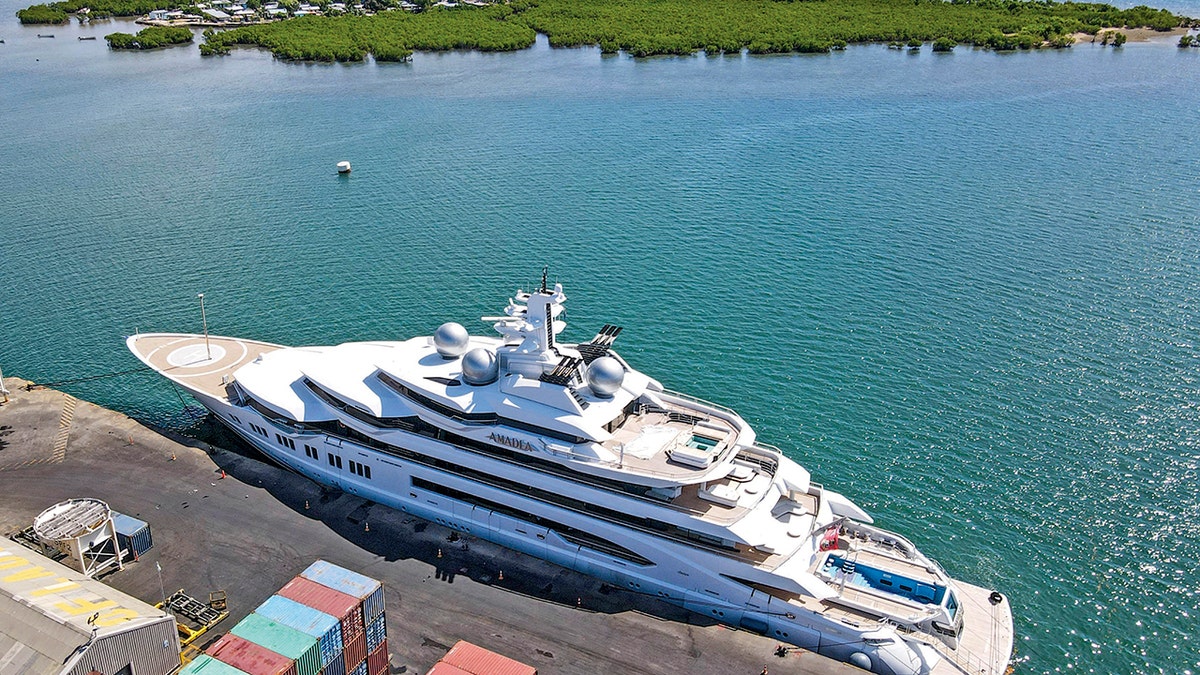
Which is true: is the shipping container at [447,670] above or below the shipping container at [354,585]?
below

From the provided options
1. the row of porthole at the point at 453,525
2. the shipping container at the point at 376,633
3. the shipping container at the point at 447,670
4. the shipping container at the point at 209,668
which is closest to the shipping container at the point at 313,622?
the shipping container at the point at 376,633

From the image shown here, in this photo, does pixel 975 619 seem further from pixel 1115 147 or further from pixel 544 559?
pixel 1115 147

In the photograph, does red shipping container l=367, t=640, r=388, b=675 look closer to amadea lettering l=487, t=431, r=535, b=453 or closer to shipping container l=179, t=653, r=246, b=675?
shipping container l=179, t=653, r=246, b=675

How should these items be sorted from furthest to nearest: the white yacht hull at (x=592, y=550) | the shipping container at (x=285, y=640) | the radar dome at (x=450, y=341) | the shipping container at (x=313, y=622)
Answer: the radar dome at (x=450, y=341)
the white yacht hull at (x=592, y=550)
the shipping container at (x=313, y=622)
the shipping container at (x=285, y=640)

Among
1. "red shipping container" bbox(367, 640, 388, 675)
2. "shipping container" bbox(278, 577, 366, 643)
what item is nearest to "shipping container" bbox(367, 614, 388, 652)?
"red shipping container" bbox(367, 640, 388, 675)

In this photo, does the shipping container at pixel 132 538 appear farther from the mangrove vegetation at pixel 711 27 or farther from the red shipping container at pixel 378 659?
the mangrove vegetation at pixel 711 27

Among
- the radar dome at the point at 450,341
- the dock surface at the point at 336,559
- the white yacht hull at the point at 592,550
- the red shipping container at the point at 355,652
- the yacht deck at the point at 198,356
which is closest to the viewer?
the red shipping container at the point at 355,652

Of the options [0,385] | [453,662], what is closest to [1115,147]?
[453,662]

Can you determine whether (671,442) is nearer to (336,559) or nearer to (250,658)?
(336,559)
